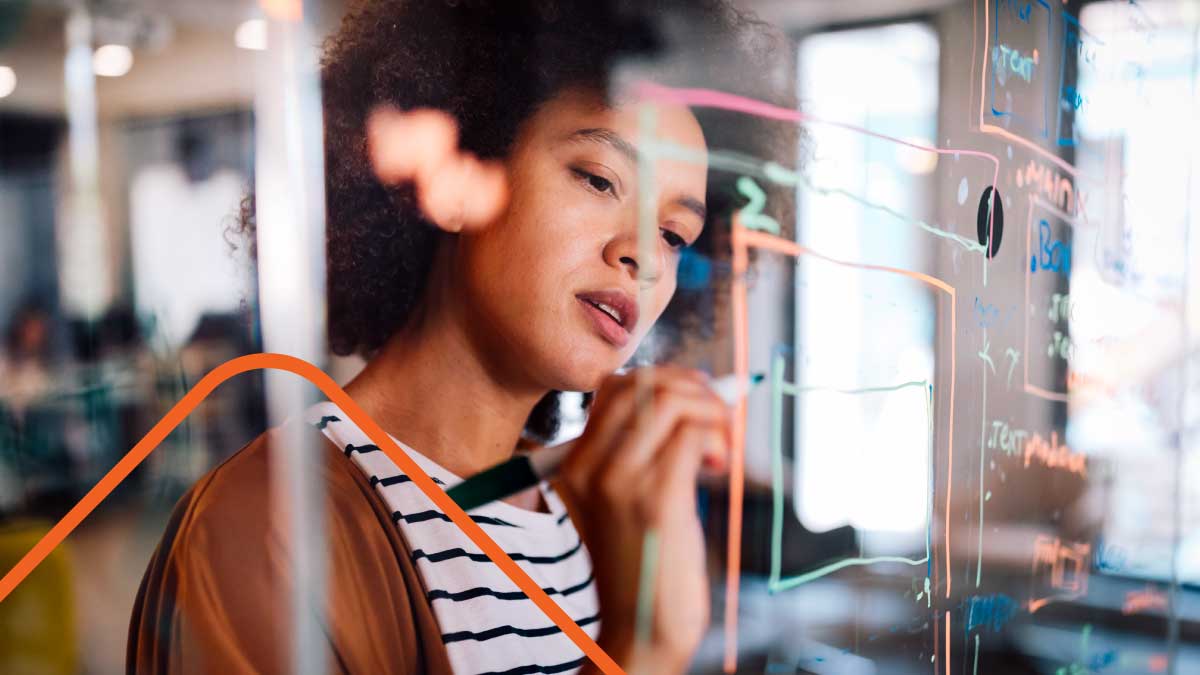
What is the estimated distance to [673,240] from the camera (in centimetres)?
71

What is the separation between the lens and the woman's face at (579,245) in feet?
A: 2.14

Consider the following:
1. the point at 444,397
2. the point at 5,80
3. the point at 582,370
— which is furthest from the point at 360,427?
the point at 5,80

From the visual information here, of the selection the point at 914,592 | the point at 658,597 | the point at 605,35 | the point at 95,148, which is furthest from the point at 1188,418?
the point at 95,148

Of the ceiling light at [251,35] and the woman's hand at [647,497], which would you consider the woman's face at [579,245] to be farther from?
the ceiling light at [251,35]

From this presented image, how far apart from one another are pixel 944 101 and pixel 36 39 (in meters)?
0.79

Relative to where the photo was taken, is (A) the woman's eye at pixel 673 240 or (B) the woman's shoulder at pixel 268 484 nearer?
(B) the woman's shoulder at pixel 268 484

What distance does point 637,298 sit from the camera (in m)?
0.71

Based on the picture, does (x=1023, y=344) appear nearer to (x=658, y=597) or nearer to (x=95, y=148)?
(x=658, y=597)

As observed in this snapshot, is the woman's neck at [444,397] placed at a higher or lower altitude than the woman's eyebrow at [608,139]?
lower

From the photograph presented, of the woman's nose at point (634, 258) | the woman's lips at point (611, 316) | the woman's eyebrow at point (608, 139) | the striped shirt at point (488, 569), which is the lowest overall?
the striped shirt at point (488, 569)

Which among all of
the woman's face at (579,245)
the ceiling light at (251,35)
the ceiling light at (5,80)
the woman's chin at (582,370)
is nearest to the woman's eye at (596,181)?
the woman's face at (579,245)

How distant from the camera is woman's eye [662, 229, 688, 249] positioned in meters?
0.71

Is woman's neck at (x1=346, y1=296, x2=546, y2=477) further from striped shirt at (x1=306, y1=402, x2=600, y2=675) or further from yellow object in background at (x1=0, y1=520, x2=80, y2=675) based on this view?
yellow object in background at (x1=0, y1=520, x2=80, y2=675)

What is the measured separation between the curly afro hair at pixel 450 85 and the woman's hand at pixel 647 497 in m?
0.05
